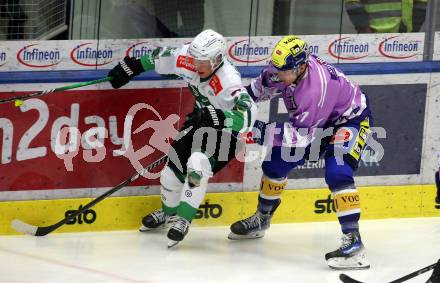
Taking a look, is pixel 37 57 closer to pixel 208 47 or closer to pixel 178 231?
pixel 208 47

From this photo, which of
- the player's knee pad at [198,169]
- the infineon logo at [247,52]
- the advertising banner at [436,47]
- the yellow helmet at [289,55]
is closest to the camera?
the yellow helmet at [289,55]

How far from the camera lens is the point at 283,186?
681cm

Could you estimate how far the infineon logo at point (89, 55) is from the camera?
677cm

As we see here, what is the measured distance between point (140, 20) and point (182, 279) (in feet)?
5.73

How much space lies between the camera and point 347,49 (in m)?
7.30

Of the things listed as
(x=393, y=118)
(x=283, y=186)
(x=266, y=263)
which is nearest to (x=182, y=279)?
(x=266, y=263)

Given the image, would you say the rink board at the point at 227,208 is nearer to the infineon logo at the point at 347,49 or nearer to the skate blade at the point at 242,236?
the skate blade at the point at 242,236

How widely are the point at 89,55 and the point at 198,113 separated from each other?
74 centimetres

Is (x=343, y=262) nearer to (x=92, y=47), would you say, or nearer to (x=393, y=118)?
(x=393, y=118)

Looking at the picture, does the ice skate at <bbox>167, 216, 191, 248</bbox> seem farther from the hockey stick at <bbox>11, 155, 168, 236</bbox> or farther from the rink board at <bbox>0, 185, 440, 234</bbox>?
the rink board at <bbox>0, 185, 440, 234</bbox>

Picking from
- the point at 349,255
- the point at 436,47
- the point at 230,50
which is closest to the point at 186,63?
the point at 230,50

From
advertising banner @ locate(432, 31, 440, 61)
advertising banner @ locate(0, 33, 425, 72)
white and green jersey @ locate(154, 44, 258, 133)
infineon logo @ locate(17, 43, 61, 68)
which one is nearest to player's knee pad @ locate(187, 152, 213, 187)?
white and green jersey @ locate(154, 44, 258, 133)

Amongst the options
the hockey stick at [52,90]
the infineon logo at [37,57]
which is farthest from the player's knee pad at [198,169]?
the infineon logo at [37,57]

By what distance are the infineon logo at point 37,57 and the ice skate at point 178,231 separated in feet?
3.88
